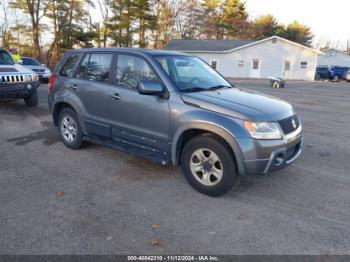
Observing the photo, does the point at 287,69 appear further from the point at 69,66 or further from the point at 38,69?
the point at 69,66

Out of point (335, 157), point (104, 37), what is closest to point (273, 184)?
point (335, 157)

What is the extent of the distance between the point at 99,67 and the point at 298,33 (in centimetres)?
5505

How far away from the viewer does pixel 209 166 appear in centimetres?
372

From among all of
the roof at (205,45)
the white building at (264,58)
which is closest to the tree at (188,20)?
the roof at (205,45)

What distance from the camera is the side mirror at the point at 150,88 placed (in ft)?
12.4

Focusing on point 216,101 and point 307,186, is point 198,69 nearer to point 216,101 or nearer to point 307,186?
point 216,101

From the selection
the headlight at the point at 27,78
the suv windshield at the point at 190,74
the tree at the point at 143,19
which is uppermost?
the tree at the point at 143,19

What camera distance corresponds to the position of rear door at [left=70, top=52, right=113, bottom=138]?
4.66 m

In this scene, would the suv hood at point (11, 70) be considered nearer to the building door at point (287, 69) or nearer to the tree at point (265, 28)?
the building door at point (287, 69)

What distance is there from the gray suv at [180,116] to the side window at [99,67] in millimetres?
16

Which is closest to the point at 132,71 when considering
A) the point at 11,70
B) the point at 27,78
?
the point at 27,78

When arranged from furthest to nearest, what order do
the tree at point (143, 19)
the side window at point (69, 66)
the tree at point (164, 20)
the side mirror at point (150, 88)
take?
the tree at point (164, 20)
the tree at point (143, 19)
the side window at point (69, 66)
the side mirror at point (150, 88)

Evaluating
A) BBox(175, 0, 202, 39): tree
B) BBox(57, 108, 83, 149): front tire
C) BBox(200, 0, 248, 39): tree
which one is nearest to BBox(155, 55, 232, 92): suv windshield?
BBox(57, 108, 83, 149): front tire

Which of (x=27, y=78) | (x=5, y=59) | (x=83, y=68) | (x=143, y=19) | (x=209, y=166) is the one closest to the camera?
(x=209, y=166)
